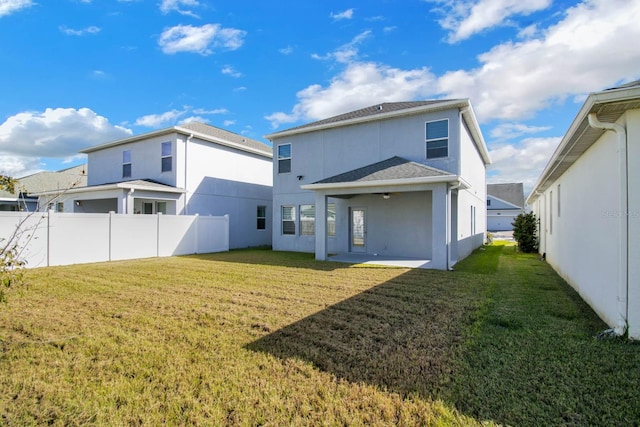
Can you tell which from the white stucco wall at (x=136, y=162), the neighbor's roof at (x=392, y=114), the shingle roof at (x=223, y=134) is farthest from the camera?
the shingle roof at (x=223, y=134)

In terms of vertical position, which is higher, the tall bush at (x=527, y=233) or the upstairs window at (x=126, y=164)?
the upstairs window at (x=126, y=164)

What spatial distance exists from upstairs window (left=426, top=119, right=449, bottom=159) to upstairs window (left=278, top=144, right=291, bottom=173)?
22.9 ft

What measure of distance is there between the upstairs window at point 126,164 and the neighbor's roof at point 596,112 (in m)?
20.3

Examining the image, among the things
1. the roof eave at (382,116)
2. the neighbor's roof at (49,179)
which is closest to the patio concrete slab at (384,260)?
the roof eave at (382,116)

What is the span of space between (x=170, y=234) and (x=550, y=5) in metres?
15.7

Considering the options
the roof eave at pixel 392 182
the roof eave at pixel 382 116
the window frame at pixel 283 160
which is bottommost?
the roof eave at pixel 392 182

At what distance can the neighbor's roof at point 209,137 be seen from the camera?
1675 cm

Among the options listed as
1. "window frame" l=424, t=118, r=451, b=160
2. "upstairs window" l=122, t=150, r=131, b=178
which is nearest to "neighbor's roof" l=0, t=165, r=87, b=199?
"upstairs window" l=122, t=150, r=131, b=178

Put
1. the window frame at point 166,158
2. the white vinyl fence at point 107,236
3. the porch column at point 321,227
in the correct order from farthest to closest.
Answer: the window frame at point 166,158 → the porch column at point 321,227 → the white vinyl fence at point 107,236

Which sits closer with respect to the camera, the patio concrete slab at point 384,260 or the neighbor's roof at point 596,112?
the neighbor's roof at point 596,112

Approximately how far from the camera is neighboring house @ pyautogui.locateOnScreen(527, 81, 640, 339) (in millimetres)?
4277

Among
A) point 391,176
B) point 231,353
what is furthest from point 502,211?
point 231,353

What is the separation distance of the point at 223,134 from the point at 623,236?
63.5 ft

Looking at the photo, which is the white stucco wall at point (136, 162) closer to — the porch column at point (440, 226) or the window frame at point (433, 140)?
the window frame at point (433, 140)
